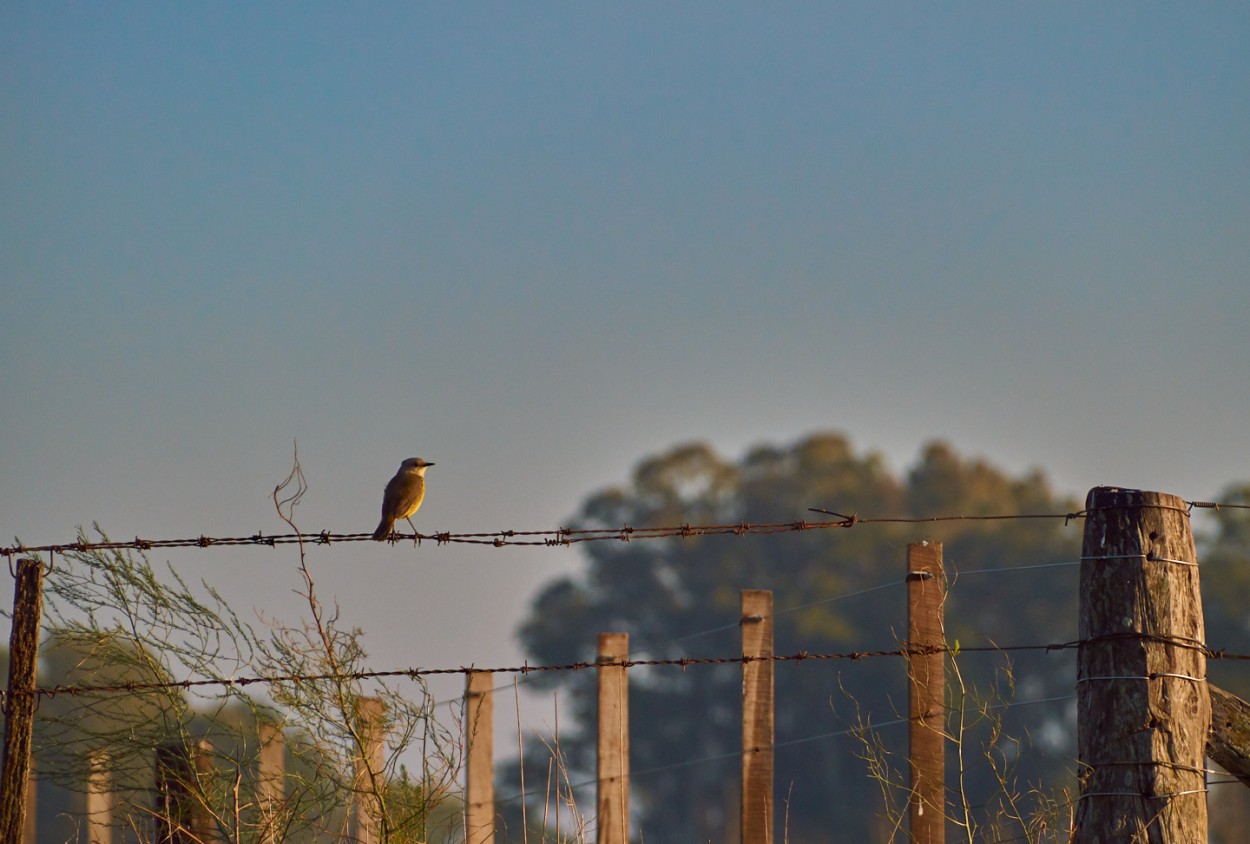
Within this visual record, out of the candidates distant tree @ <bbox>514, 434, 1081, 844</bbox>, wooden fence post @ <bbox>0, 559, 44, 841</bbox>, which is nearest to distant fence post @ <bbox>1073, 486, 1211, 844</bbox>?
wooden fence post @ <bbox>0, 559, 44, 841</bbox>

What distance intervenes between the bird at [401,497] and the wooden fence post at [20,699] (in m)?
3.83

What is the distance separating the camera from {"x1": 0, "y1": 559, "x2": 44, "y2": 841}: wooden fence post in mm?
6094

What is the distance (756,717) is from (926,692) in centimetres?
174

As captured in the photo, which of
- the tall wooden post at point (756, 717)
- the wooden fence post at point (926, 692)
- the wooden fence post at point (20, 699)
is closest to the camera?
the wooden fence post at point (20, 699)

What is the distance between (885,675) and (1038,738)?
19.3 ft

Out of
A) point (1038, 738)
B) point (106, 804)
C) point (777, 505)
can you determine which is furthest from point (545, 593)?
point (106, 804)

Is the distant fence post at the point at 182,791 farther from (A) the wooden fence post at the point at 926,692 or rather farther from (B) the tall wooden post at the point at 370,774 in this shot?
(A) the wooden fence post at the point at 926,692

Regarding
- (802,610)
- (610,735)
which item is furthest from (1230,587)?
(610,735)

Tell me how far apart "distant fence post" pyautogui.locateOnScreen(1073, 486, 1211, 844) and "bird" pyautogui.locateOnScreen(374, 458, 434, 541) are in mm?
5522

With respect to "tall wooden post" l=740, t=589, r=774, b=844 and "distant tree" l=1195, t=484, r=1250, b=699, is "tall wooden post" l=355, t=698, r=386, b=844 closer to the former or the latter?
"tall wooden post" l=740, t=589, r=774, b=844

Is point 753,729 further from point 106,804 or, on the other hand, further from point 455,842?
point 106,804

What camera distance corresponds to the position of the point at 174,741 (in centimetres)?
751

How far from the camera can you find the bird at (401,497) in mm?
10156

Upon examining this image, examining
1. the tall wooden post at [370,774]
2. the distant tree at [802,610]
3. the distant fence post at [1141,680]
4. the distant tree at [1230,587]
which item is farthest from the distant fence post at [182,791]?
the distant tree at [1230,587]
